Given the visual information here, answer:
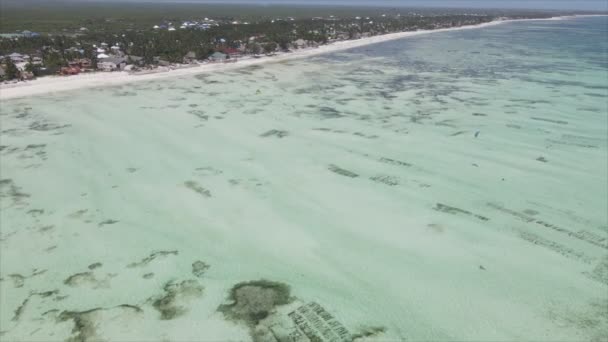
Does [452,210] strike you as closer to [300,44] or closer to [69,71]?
[69,71]

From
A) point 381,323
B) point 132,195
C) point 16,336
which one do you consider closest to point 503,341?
point 381,323

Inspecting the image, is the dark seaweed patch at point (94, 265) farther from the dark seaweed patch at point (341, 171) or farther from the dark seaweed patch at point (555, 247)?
the dark seaweed patch at point (555, 247)

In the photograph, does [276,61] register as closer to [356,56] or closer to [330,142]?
[356,56]

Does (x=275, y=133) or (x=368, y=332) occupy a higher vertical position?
(x=275, y=133)

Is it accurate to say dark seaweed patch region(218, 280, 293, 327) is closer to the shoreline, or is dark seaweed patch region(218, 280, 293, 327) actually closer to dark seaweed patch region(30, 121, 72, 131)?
dark seaweed patch region(30, 121, 72, 131)

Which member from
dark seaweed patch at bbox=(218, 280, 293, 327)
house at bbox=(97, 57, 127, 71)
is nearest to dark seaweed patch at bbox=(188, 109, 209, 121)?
dark seaweed patch at bbox=(218, 280, 293, 327)

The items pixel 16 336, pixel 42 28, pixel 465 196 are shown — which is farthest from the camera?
pixel 42 28

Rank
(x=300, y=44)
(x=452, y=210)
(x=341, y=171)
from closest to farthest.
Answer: (x=452, y=210), (x=341, y=171), (x=300, y=44)

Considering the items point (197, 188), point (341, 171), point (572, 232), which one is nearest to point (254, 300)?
point (197, 188)
